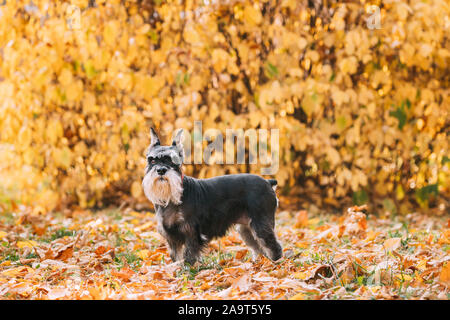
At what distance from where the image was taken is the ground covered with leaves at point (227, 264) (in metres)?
2.88

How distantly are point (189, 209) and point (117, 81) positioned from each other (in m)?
2.69

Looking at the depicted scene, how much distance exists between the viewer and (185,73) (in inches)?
225

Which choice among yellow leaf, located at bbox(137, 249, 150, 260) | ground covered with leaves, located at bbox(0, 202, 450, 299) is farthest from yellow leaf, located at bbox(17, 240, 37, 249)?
yellow leaf, located at bbox(137, 249, 150, 260)

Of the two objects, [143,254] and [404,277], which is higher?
[404,277]

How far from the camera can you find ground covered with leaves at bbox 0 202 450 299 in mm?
2885

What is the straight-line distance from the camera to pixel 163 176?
11.1 ft

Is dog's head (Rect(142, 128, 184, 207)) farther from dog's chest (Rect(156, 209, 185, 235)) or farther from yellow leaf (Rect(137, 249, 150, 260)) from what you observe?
yellow leaf (Rect(137, 249, 150, 260))

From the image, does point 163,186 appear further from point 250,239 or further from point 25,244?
point 25,244

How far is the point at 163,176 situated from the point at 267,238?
883 mm

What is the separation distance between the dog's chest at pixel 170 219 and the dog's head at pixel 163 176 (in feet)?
0.23

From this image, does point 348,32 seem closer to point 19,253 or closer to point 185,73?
point 185,73

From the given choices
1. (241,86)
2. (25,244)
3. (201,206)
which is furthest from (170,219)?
(241,86)

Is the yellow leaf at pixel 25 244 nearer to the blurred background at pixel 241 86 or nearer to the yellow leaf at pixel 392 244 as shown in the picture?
the blurred background at pixel 241 86
